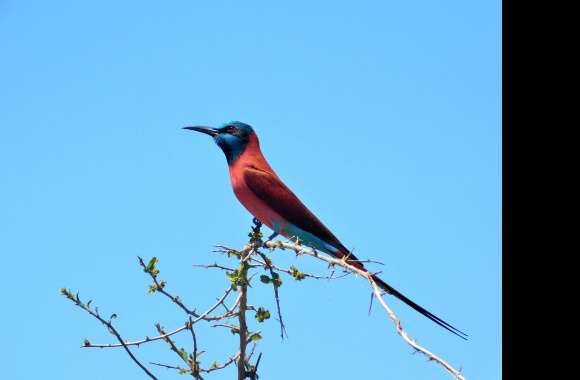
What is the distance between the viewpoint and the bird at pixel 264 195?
209 inches

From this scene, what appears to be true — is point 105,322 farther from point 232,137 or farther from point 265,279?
point 232,137

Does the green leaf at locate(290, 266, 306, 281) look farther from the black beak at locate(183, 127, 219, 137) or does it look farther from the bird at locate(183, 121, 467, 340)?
the black beak at locate(183, 127, 219, 137)

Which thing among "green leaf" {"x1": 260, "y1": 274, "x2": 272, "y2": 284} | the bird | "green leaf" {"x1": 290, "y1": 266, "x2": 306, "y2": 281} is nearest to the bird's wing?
the bird

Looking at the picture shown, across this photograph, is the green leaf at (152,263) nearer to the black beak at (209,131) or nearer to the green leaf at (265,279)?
the green leaf at (265,279)

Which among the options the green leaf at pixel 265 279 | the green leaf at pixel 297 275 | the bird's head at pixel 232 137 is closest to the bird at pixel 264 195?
the bird's head at pixel 232 137

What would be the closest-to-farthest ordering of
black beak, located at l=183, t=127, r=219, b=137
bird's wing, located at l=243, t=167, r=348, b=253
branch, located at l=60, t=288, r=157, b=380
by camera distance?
branch, located at l=60, t=288, r=157, b=380, bird's wing, located at l=243, t=167, r=348, b=253, black beak, located at l=183, t=127, r=219, b=137

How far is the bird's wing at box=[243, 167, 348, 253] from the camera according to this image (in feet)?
17.4

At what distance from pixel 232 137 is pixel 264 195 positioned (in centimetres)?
76

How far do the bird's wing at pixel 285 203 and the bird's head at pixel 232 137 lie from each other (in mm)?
278

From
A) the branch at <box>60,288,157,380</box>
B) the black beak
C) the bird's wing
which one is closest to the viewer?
the branch at <box>60,288,157,380</box>

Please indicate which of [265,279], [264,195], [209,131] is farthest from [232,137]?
[265,279]
